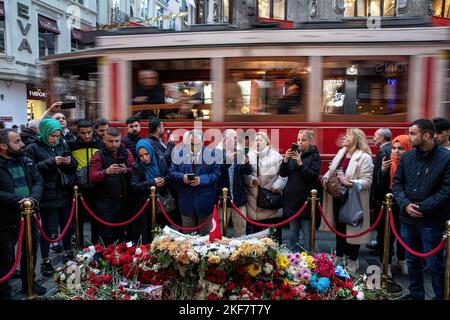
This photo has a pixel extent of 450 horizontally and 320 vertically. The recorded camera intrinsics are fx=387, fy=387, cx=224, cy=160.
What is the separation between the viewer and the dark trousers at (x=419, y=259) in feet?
14.2

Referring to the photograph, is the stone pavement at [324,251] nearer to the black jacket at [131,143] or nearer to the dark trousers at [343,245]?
the dark trousers at [343,245]

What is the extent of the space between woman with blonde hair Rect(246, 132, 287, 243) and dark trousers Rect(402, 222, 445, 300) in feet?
6.49

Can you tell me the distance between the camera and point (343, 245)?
18.7 feet

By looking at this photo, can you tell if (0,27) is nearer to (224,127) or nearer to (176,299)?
(224,127)

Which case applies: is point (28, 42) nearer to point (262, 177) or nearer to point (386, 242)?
point (262, 177)

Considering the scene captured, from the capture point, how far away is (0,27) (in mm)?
20812

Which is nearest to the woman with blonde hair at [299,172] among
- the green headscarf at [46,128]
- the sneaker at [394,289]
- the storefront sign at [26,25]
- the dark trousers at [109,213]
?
the sneaker at [394,289]

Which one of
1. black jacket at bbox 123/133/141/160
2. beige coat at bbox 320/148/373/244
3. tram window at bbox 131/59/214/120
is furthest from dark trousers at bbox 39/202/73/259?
beige coat at bbox 320/148/373/244

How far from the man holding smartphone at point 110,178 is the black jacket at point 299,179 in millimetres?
2372

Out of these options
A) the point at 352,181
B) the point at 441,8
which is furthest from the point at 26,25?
the point at 441,8

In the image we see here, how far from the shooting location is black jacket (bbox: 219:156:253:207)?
19.3ft

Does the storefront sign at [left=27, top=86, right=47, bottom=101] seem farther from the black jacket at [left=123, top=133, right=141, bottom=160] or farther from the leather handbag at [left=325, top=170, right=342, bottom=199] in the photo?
the leather handbag at [left=325, top=170, right=342, bottom=199]

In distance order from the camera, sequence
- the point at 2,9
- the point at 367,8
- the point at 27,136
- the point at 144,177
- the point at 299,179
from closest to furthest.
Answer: the point at 299,179, the point at 144,177, the point at 27,136, the point at 2,9, the point at 367,8

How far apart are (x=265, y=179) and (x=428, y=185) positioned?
7.81 feet
